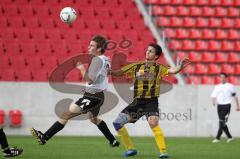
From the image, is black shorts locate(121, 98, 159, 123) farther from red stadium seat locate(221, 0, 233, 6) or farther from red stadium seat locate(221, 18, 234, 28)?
red stadium seat locate(221, 0, 233, 6)

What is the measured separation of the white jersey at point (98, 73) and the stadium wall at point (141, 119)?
8.21m

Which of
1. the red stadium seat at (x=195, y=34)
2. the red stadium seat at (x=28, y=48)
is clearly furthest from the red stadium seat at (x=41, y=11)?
the red stadium seat at (x=195, y=34)

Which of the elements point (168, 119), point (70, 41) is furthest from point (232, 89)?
point (70, 41)

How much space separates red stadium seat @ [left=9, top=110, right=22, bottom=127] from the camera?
19562 mm

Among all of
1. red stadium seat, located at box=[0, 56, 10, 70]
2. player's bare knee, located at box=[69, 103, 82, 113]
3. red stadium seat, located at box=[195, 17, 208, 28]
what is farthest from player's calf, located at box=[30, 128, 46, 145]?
red stadium seat, located at box=[195, 17, 208, 28]

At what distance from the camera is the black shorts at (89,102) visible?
37.9ft

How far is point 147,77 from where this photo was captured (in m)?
11.5

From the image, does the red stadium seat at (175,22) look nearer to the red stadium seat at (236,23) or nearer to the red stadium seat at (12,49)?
the red stadium seat at (236,23)

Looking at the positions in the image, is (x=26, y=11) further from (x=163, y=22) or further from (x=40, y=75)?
(x=163, y=22)

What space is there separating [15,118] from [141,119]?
12.6 feet

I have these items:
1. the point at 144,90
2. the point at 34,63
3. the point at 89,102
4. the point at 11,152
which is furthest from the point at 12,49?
the point at 11,152

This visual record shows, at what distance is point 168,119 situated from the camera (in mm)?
20562

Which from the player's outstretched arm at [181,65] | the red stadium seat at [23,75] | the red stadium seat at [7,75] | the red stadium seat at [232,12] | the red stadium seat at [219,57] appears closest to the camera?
the player's outstretched arm at [181,65]

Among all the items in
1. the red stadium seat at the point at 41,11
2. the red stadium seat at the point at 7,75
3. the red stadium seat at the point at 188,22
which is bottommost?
the red stadium seat at the point at 7,75
